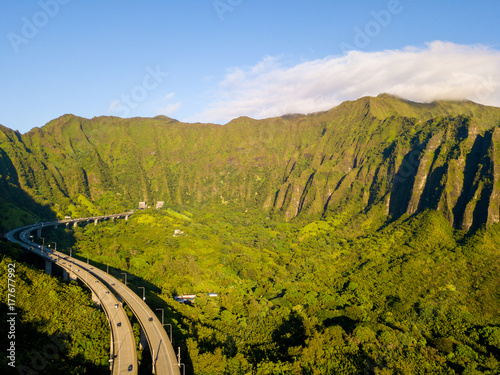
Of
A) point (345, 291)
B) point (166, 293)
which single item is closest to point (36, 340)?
point (166, 293)

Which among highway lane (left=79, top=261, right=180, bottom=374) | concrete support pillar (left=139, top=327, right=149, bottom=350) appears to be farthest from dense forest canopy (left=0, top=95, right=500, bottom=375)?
concrete support pillar (left=139, top=327, right=149, bottom=350)

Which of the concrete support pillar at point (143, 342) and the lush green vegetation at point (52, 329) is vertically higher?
the lush green vegetation at point (52, 329)

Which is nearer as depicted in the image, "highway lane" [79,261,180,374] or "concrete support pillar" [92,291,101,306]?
"highway lane" [79,261,180,374]

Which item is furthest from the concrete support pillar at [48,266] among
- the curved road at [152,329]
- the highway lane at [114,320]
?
the curved road at [152,329]

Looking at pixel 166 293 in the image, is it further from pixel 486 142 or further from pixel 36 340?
pixel 486 142

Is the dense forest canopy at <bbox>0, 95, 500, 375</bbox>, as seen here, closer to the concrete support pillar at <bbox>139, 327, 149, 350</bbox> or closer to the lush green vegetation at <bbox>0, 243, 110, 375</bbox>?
the concrete support pillar at <bbox>139, 327, 149, 350</bbox>

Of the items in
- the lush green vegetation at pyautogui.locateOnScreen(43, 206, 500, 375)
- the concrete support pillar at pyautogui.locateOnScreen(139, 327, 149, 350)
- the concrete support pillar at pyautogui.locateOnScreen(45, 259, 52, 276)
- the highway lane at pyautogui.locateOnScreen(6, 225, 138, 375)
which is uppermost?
the concrete support pillar at pyautogui.locateOnScreen(45, 259, 52, 276)

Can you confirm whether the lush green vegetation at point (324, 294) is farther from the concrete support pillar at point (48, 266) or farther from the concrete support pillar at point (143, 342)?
the concrete support pillar at point (48, 266)
